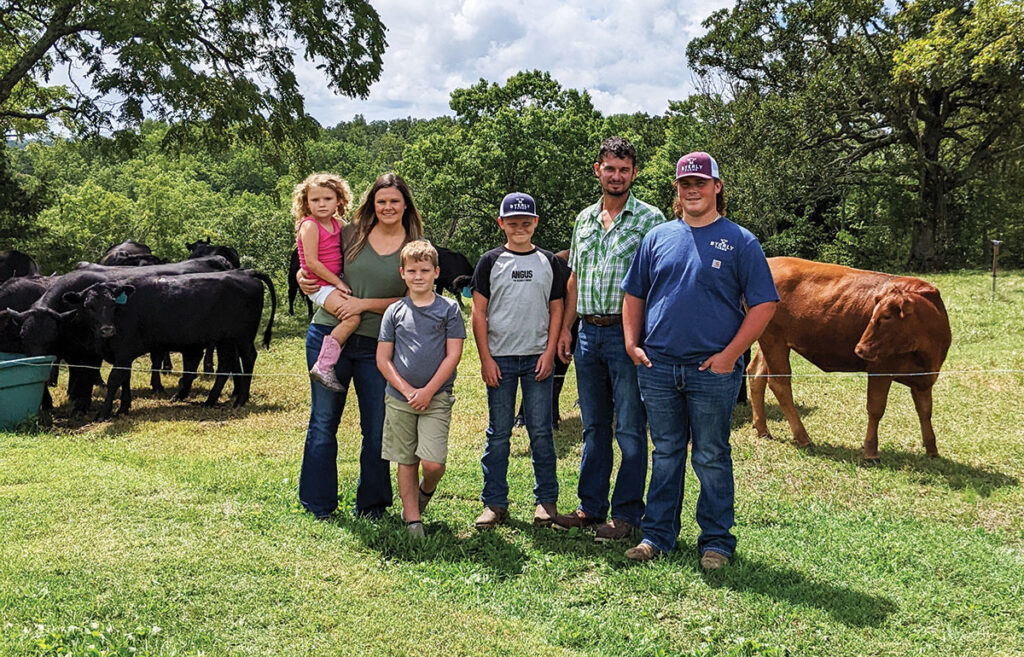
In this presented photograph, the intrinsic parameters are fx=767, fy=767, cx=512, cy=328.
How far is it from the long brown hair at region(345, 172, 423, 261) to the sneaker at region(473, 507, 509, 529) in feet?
6.35

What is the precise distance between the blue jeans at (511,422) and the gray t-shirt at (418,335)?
370 millimetres

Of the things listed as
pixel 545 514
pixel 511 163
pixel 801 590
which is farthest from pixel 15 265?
pixel 511 163

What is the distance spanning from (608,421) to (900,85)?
2153 centimetres

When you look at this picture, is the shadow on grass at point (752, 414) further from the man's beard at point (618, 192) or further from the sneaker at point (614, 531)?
the man's beard at point (618, 192)

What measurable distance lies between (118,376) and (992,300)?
15.2 meters

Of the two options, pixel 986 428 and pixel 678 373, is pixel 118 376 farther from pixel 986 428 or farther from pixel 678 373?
pixel 986 428

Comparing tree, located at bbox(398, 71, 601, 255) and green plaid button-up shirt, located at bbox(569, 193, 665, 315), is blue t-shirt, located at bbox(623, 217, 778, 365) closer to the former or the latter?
green plaid button-up shirt, located at bbox(569, 193, 665, 315)

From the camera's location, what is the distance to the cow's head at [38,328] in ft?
30.8

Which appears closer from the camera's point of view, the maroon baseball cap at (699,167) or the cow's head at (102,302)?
the maroon baseball cap at (699,167)

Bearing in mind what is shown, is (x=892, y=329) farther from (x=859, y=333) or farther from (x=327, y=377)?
(x=327, y=377)

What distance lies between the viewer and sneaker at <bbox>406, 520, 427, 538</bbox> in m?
4.96

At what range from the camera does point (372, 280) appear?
521 centimetres

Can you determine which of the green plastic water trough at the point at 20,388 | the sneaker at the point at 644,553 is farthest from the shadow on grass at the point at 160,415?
the sneaker at the point at 644,553

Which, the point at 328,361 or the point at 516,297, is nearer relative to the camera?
the point at 516,297
